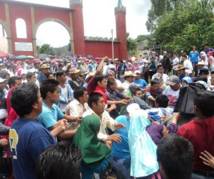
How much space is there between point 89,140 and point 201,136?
1.24 m

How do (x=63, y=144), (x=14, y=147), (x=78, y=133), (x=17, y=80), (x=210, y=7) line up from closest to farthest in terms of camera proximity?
(x=63, y=144) → (x=14, y=147) → (x=78, y=133) → (x=17, y=80) → (x=210, y=7)

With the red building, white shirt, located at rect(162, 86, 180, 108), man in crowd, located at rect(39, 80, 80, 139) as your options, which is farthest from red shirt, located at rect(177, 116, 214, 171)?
the red building

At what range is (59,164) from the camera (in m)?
1.69

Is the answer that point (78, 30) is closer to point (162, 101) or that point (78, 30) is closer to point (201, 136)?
point (162, 101)

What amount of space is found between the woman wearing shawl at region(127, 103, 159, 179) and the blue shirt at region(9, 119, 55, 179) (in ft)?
5.07

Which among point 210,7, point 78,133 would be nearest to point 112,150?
point 78,133

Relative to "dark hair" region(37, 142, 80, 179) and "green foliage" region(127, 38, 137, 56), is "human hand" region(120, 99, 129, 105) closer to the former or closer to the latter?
"dark hair" region(37, 142, 80, 179)

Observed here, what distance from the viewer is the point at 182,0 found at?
46.4m

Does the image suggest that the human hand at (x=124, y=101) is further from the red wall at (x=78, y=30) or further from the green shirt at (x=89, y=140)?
the red wall at (x=78, y=30)

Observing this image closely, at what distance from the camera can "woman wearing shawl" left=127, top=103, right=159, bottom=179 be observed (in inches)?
147

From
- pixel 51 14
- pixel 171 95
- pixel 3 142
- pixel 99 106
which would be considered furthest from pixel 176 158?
pixel 51 14

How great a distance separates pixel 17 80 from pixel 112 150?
257cm

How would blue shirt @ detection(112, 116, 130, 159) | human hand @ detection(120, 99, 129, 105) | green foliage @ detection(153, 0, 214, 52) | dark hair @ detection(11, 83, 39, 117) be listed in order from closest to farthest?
1. dark hair @ detection(11, 83, 39, 117)
2. blue shirt @ detection(112, 116, 130, 159)
3. human hand @ detection(120, 99, 129, 105)
4. green foliage @ detection(153, 0, 214, 52)

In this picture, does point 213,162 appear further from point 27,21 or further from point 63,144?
point 27,21
